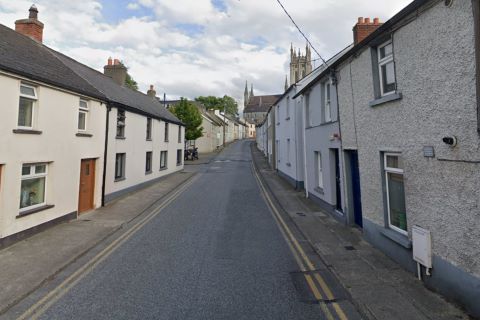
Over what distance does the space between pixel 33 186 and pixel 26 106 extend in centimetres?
Result: 243

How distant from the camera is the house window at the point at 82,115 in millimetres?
10756

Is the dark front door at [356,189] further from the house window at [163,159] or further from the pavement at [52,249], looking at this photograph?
the house window at [163,159]

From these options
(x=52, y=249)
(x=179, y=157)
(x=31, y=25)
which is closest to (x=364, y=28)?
(x=52, y=249)

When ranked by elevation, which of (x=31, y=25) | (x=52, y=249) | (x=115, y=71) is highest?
(x=115, y=71)

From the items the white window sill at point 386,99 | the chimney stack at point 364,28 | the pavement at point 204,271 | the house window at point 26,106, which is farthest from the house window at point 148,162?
the white window sill at point 386,99

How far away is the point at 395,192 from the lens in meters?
6.39

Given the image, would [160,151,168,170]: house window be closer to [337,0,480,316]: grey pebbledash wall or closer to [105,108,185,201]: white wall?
[105,108,185,201]: white wall

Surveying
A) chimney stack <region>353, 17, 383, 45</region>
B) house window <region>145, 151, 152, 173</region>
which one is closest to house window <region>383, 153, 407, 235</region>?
chimney stack <region>353, 17, 383, 45</region>

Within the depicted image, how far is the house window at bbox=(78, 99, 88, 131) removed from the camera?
1076 centimetres

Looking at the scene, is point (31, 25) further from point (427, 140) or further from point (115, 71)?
point (427, 140)

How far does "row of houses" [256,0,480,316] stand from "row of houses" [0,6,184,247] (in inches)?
373

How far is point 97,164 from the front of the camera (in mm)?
11906

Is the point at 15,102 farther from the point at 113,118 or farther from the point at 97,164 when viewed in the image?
the point at 113,118

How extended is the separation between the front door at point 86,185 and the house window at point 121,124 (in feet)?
9.56
